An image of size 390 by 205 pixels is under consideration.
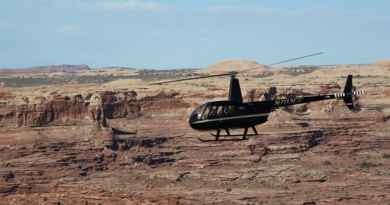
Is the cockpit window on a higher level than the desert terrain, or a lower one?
higher

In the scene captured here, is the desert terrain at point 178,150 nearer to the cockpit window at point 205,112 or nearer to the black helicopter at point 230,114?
the black helicopter at point 230,114

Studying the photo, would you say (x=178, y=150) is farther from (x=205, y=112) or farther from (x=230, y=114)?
(x=205, y=112)

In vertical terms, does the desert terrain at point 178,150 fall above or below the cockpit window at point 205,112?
below

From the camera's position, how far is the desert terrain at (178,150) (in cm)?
10894

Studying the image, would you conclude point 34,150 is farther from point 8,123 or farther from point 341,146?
point 341,146

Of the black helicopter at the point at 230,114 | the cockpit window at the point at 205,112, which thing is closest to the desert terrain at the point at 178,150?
the black helicopter at the point at 230,114

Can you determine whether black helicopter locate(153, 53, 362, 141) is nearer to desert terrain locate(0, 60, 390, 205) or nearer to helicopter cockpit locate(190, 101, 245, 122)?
helicopter cockpit locate(190, 101, 245, 122)

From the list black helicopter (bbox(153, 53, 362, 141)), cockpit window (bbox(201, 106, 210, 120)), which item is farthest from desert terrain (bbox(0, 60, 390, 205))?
cockpit window (bbox(201, 106, 210, 120))

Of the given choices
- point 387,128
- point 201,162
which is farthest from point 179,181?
point 387,128

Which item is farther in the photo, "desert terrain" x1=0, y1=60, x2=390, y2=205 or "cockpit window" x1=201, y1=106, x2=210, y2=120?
"desert terrain" x1=0, y1=60, x2=390, y2=205

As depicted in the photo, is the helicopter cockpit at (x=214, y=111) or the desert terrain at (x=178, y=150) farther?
the desert terrain at (x=178, y=150)

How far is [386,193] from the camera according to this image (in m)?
104

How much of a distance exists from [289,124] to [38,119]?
86.2 feet

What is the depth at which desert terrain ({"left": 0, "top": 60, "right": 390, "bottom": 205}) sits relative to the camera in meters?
109
